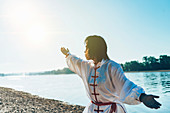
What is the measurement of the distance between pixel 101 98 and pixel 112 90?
0.57ft

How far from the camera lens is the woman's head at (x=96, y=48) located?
2068 mm

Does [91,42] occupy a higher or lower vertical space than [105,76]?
higher

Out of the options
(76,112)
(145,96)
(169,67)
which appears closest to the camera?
(145,96)

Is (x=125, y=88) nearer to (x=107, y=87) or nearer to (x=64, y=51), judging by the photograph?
(x=107, y=87)

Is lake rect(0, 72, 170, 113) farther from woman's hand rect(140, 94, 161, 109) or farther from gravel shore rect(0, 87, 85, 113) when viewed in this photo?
woman's hand rect(140, 94, 161, 109)

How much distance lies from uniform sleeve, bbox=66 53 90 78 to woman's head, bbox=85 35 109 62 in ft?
0.42

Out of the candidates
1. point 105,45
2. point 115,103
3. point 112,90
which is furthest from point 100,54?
point 115,103

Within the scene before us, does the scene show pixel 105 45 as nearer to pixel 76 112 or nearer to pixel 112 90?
pixel 112 90

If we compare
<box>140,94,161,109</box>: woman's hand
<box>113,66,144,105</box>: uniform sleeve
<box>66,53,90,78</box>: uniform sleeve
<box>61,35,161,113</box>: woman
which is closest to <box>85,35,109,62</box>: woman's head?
<box>61,35,161,113</box>: woman

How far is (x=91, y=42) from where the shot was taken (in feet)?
6.93

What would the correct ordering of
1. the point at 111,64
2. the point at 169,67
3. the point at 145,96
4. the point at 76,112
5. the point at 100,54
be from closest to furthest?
the point at 145,96, the point at 111,64, the point at 100,54, the point at 76,112, the point at 169,67

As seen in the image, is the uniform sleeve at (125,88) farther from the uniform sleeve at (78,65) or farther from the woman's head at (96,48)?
the uniform sleeve at (78,65)

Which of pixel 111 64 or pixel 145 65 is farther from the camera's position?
pixel 145 65

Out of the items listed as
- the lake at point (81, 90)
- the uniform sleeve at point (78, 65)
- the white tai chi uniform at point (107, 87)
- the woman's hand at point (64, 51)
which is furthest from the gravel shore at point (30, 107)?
the white tai chi uniform at point (107, 87)
